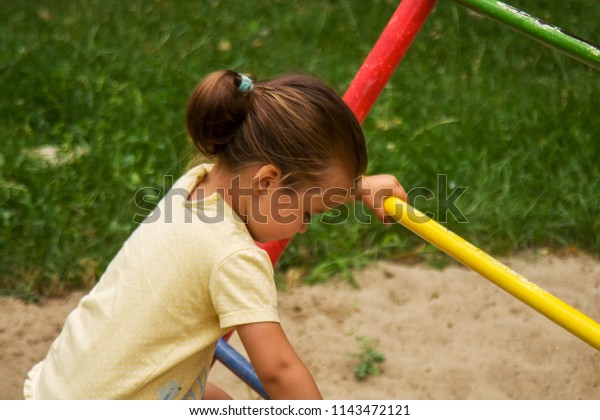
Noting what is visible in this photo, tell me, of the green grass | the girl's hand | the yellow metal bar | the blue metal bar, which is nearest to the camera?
the yellow metal bar

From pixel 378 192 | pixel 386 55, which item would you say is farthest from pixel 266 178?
pixel 386 55

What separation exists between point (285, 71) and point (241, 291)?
7.08ft

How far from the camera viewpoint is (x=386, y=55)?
1800mm

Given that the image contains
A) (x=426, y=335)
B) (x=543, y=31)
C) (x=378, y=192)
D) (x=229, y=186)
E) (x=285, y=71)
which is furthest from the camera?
(x=285, y=71)

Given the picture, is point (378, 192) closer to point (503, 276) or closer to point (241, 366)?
point (503, 276)

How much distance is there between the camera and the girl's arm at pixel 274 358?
4.59 feet

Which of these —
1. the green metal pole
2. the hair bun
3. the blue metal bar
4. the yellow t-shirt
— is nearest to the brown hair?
the hair bun

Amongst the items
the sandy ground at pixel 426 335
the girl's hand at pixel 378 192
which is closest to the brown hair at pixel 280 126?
the girl's hand at pixel 378 192

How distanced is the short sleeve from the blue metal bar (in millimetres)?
484

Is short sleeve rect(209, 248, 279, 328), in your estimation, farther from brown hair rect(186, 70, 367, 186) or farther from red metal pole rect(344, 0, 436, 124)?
red metal pole rect(344, 0, 436, 124)

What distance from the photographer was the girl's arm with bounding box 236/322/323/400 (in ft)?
4.59
